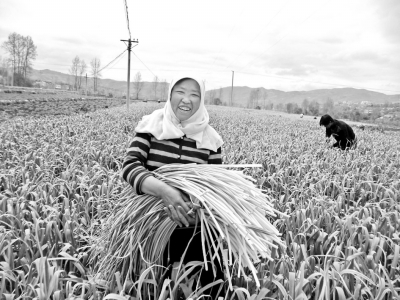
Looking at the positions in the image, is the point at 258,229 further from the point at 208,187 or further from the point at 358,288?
the point at 358,288

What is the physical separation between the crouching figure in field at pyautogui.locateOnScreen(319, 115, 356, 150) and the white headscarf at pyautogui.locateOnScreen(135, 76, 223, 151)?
21.9 feet

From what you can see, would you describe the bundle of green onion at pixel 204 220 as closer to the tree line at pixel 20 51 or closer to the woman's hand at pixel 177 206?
the woman's hand at pixel 177 206

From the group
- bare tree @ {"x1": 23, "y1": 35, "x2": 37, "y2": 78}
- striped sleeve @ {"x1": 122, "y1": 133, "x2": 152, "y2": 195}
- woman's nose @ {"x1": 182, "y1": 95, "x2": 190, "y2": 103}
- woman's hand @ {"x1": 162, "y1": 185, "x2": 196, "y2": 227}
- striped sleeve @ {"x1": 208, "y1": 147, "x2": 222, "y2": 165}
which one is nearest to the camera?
woman's hand @ {"x1": 162, "y1": 185, "x2": 196, "y2": 227}

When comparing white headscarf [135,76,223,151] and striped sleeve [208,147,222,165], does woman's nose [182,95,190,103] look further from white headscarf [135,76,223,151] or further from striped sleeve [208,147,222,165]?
striped sleeve [208,147,222,165]

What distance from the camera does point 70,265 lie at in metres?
2.12

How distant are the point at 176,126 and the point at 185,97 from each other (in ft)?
0.62

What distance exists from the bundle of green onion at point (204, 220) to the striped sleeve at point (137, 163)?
10 centimetres

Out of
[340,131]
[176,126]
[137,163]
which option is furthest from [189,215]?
[340,131]

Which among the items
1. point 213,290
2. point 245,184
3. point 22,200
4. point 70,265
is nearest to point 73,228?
point 70,265

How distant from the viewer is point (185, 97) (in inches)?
69.3

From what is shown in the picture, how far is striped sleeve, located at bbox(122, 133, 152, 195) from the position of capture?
1.63 meters

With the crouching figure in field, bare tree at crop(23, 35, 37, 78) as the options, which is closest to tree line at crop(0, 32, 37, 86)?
bare tree at crop(23, 35, 37, 78)

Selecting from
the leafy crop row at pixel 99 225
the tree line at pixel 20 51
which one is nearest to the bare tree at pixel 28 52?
the tree line at pixel 20 51

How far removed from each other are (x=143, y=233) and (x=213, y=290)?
63 centimetres
